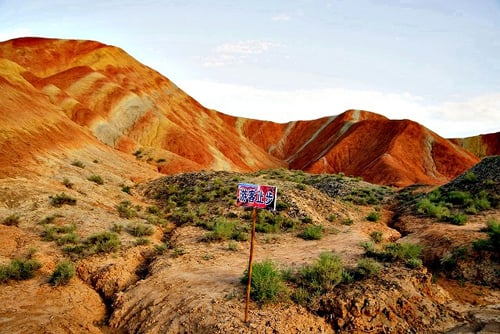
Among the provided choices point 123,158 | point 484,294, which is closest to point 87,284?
point 484,294

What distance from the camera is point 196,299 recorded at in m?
9.19

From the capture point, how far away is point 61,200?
16.7 meters

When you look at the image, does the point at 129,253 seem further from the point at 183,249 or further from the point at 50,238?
the point at 50,238

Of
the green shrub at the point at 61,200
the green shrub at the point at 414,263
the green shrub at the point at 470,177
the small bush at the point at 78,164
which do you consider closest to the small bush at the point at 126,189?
the small bush at the point at 78,164

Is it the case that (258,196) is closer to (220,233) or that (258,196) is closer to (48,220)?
(220,233)

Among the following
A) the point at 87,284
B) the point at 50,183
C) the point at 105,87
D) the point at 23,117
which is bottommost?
the point at 87,284

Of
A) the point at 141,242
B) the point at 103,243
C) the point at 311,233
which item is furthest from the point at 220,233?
the point at 103,243

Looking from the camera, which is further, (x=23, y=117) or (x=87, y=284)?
(x=23, y=117)

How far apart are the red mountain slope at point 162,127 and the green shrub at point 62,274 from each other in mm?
19629

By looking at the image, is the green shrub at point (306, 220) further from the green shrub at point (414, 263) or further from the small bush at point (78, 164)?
the small bush at point (78, 164)

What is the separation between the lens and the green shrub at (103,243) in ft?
41.8

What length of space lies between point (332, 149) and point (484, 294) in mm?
66589

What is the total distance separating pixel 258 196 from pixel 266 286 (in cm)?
232

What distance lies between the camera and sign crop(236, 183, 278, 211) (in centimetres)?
850
